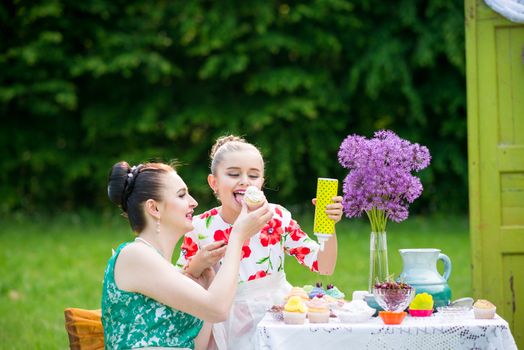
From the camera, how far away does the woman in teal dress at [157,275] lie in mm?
3111

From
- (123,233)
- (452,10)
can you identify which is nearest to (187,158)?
(123,233)

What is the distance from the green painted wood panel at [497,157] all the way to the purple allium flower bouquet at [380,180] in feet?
5.25

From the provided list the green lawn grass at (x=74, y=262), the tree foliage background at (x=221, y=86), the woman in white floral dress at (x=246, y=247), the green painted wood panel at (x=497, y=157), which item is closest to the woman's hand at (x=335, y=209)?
the woman in white floral dress at (x=246, y=247)

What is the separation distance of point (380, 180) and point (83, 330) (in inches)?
53.8

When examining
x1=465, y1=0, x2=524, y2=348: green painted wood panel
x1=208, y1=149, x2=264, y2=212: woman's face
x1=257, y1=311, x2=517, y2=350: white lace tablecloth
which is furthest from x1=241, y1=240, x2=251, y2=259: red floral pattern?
x1=465, y1=0, x2=524, y2=348: green painted wood panel

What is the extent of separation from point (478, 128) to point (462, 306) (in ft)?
5.97

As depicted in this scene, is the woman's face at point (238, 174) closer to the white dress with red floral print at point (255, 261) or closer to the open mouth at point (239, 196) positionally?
the open mouth at point (239, 196)

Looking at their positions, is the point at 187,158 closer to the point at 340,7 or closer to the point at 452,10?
the point at 340,7

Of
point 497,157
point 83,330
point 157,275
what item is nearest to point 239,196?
point 157,275

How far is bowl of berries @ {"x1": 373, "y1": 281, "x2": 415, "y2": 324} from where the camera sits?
3082 mm

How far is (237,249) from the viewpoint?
3176 millimetres

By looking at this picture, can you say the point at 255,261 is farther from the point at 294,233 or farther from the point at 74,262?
the point at 74,262

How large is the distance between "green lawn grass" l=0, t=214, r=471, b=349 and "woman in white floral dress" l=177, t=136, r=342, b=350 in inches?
95.3

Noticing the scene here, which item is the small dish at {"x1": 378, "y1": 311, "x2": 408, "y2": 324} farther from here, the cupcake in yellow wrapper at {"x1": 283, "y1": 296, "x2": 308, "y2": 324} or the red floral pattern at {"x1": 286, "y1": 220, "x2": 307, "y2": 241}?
the red floral pattern at {"x1": 286, "y1": 220, "x2": 307, "y2": 241}
